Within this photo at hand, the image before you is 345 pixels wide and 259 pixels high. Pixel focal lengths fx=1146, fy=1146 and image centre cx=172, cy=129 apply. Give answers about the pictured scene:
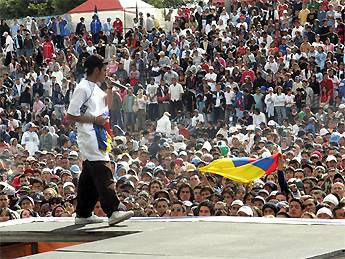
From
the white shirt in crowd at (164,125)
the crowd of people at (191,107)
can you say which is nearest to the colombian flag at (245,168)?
the crowd of people at (191,107)

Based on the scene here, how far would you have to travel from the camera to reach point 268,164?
1407 centimetres

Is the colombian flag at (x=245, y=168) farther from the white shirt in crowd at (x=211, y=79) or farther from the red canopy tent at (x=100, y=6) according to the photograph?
the red canopy tent at (x=100, y=6)

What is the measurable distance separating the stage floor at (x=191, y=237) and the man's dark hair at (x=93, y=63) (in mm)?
1170

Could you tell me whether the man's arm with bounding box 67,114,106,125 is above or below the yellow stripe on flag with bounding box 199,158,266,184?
above

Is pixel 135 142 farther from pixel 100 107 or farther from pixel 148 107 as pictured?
pixel 100 107

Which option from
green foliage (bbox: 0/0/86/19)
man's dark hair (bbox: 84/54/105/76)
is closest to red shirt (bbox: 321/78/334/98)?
green foliage (bbox: 0/0/86/19)

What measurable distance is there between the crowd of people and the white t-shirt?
96.1 inches

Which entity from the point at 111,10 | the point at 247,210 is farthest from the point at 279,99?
the point at 247,210

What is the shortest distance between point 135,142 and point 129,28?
8137mm

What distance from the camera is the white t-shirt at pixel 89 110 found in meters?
8.35

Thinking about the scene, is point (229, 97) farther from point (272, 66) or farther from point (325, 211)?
point (325, 211)

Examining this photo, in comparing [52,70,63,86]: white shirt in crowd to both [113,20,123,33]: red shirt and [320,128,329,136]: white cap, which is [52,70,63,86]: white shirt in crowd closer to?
[113,20,123,33]: red shirt

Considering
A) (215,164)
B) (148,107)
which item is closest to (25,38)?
(148,107)

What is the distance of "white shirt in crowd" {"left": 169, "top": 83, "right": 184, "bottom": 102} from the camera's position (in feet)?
76.1
